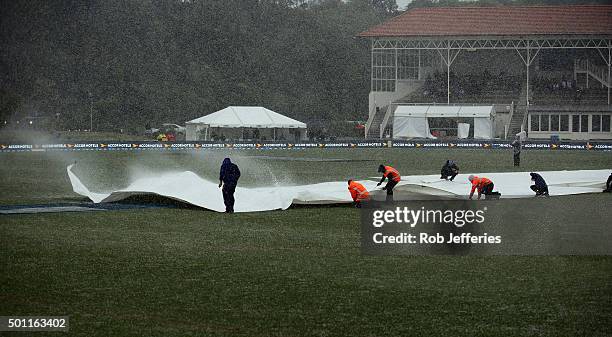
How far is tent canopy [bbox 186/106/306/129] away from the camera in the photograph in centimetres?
7394

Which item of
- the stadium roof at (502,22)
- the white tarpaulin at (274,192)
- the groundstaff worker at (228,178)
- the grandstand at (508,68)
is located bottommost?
the white tarpaulin at (274,192)

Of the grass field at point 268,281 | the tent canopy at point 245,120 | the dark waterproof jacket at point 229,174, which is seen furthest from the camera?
the tent canopy at point 245,120

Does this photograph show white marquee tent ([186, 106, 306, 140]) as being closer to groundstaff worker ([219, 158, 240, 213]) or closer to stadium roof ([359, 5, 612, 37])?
stadium roof ([359, 5, 612, 37])

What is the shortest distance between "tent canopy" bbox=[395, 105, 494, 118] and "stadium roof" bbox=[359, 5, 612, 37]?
7133 millimetres

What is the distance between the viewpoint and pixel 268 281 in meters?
14.2

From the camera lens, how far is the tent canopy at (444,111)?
7556 cm

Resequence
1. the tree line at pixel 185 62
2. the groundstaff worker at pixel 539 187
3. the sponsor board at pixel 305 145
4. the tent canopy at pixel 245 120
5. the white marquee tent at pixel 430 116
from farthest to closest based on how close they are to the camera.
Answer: the tree line at pixel 185 62
the white marquee tent at pixel 430 116
the tent canopy at pixel 245 120
the sponsor board at pixel 305 145
the groundstaff worker at pixel 539 187

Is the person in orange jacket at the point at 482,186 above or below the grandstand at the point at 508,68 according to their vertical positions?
below

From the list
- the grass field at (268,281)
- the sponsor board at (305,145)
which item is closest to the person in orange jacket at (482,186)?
the grass field at (268,281)

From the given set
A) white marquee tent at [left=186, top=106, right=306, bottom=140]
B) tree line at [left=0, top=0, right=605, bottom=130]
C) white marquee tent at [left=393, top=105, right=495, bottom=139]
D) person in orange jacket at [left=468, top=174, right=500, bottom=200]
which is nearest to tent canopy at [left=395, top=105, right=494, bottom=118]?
white marquee tent at [left=393, top=105, right=495, bottom=139]

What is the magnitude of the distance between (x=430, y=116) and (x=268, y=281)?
63486mm

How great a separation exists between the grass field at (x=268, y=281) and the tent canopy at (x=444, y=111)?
2051 inches

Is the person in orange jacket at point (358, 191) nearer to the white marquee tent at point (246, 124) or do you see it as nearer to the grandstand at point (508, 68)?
the white marquee tent at point (246, 124)

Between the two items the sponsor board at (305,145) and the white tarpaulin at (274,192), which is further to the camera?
the sponsor board at (305,145)
